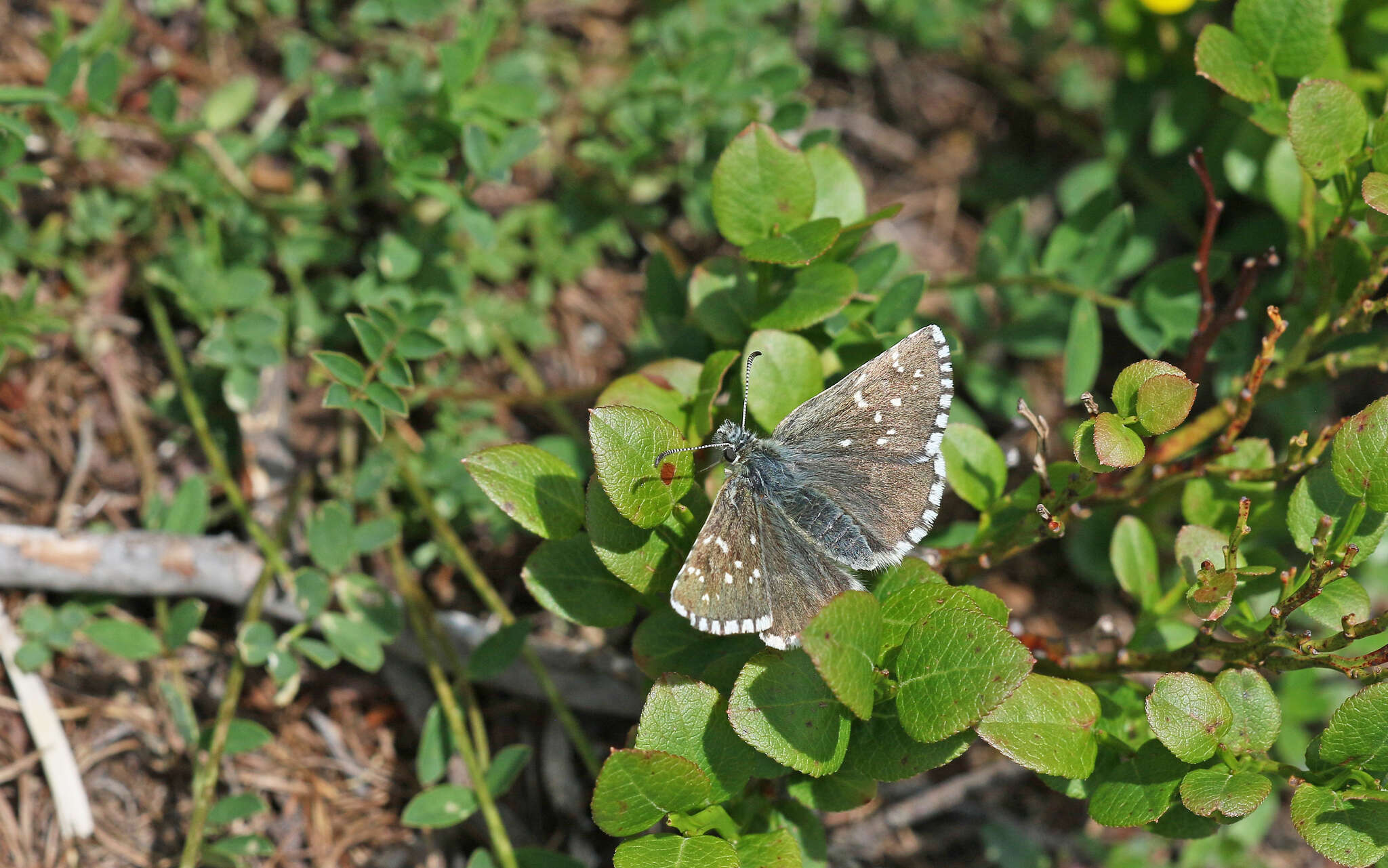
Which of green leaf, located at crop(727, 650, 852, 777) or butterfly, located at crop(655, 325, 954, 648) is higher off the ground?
butterfly, located at crop(655, 325, 954, 648)

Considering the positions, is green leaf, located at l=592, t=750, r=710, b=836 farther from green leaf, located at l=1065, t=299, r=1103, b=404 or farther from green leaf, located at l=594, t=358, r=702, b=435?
green leaf, located at l=1065, t=299, r=1103, b=404

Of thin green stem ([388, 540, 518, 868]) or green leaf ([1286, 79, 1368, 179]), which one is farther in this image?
thin green stem ([388, 540, 518, 868])

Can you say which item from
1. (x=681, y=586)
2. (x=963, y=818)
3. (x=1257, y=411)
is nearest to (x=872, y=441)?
(x=681, y=586)

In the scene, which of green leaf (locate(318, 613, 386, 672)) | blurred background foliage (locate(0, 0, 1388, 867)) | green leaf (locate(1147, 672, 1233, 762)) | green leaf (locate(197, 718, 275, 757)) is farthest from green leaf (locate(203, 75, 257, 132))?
green leaf (locate(1147, 672, 1233, 762))

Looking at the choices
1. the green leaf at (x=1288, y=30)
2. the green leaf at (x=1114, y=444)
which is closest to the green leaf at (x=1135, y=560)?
the green leaf at (x=1114, y=444)

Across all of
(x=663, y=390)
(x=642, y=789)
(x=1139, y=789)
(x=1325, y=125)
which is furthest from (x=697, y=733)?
(x=1325, y=125)

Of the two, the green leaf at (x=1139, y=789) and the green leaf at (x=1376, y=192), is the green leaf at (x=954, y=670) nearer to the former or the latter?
the green leaf at (x=1139, y=789)

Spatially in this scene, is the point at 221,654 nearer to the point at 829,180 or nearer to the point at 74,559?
the point at 74,559
